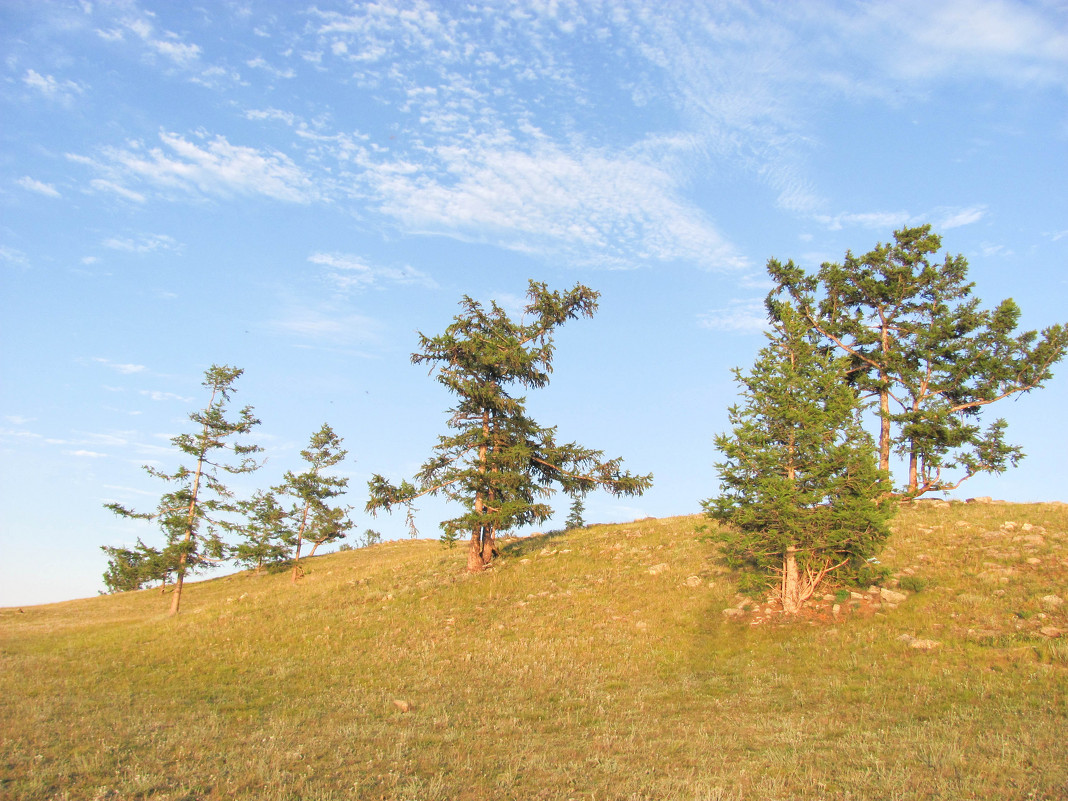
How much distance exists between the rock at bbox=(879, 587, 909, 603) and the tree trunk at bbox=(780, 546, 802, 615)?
2384 mm

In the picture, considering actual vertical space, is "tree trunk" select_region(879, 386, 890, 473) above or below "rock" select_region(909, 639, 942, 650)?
above

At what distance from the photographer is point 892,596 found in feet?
60.1

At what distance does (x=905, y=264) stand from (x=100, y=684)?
3896 cm

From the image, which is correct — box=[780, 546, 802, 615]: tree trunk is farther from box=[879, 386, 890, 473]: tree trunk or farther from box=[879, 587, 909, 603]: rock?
box=[879, 386, 890, 473]: tree trunk

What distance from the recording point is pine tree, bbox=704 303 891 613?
18.0m

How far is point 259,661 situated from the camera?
1947 centimetres

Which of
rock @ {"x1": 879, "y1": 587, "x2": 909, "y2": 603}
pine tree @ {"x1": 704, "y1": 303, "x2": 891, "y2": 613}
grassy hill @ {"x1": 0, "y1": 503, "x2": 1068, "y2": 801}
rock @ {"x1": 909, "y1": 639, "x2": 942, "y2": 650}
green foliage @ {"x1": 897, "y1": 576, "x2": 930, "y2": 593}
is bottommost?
grassy hill @ {"x1": 0, "y1": 503, "x2": 1068, "y2": 801}

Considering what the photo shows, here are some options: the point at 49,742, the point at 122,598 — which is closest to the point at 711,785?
the point at 49,742

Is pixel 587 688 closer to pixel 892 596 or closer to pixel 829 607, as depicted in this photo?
pixel 829 607

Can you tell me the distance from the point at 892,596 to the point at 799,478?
4.42 metres

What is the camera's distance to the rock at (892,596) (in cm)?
1817

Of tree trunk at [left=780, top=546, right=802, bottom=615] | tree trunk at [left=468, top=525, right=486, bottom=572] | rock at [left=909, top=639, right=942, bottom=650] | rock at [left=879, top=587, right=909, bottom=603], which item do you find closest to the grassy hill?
rock at [left=909, top=639, right=942, bottom=650]

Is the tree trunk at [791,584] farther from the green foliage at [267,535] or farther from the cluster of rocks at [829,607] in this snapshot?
the green foliage at [267,535]

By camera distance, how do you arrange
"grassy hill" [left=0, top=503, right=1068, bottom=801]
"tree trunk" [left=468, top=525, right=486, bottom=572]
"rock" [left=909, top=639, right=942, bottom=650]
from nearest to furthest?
"grassy hill" [left=0, top=503, right=1068, bottom=801]
"rock" [left=909, top=639, right=942, bottom=650]
"tree trunk" [left=468, top=525, right=486, bottom=572]
